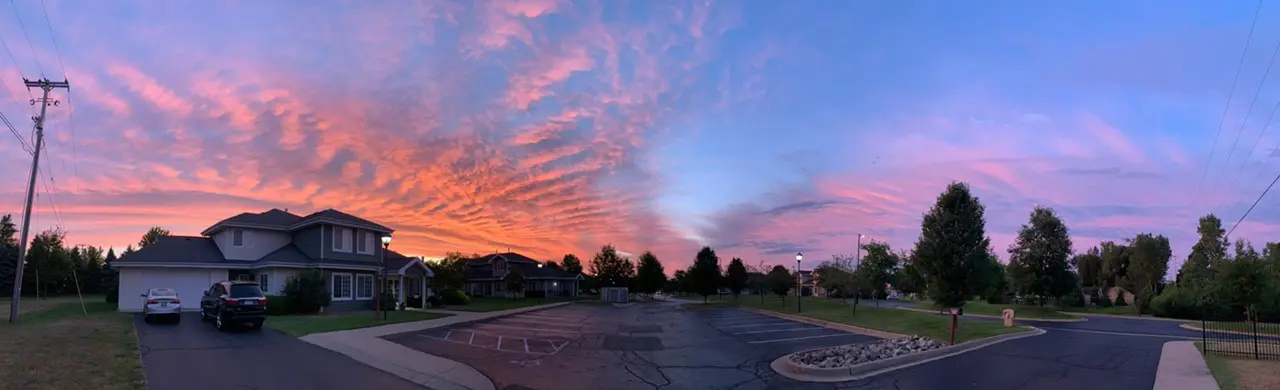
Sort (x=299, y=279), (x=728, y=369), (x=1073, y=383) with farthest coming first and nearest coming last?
(x=299, y=279) < (x=728, y=369) < (x=1073, y=383)

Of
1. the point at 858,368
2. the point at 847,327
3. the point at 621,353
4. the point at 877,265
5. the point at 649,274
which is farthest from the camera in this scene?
the point at 649,274

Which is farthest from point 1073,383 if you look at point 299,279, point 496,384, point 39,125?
point 39,125

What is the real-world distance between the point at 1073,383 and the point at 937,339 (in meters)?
8.00

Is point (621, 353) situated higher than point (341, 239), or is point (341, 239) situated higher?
point (341, 239)

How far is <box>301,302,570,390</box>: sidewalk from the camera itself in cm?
1402

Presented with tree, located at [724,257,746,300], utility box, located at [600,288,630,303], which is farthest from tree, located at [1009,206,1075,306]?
utility box, located at [600,288,630,303]

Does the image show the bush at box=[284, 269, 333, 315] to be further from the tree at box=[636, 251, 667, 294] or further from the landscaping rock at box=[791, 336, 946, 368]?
the tree at box=[636, 251, 667, 294]

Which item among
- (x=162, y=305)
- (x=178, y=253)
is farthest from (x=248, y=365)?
(x=178, y=253)

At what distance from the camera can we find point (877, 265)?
5947 centimetres

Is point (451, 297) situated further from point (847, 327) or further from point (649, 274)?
point (649, 274)

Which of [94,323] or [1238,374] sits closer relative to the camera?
[1238,374]

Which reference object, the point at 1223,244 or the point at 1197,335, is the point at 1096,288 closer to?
the point at 1223,244

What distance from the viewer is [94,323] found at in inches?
976

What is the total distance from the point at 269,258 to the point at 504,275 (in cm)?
4294
